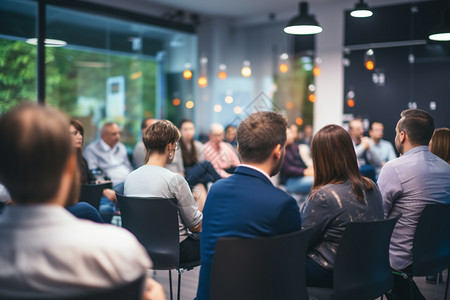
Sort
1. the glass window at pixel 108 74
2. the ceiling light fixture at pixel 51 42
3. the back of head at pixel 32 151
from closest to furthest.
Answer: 1. the back of head at pixel 32 151
2. the ceiling light fixture at pixel 51 42
3. the glass window at pixel 108 74

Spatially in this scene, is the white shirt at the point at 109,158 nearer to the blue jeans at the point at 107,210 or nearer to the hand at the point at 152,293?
the blue jeans at the point at 107,210

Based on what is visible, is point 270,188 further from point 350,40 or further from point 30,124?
point 350,40

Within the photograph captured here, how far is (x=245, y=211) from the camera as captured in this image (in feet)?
5.45

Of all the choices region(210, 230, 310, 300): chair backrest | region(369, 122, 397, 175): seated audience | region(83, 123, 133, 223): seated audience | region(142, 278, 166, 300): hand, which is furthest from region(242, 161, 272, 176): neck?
region(369, 122, 397, 175): seated audience

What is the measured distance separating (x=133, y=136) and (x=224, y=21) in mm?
3421

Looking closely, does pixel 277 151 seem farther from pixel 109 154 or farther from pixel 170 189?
pixel 109 154

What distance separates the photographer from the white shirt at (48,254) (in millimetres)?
989

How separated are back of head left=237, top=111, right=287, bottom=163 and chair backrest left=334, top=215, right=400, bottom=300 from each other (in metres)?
0.51

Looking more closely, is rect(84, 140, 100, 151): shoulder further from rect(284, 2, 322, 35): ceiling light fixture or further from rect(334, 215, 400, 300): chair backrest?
rect(334, 215, 400, 300): chair backrest

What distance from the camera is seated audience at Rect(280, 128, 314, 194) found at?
679 cm

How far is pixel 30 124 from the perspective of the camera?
3.16ft

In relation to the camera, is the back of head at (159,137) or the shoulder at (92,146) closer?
the back of head at (159,137)

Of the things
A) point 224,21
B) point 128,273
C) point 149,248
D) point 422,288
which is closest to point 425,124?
point 422,288

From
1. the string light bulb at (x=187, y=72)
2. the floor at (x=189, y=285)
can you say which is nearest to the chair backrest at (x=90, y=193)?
the floor at (x=189, y=285)
